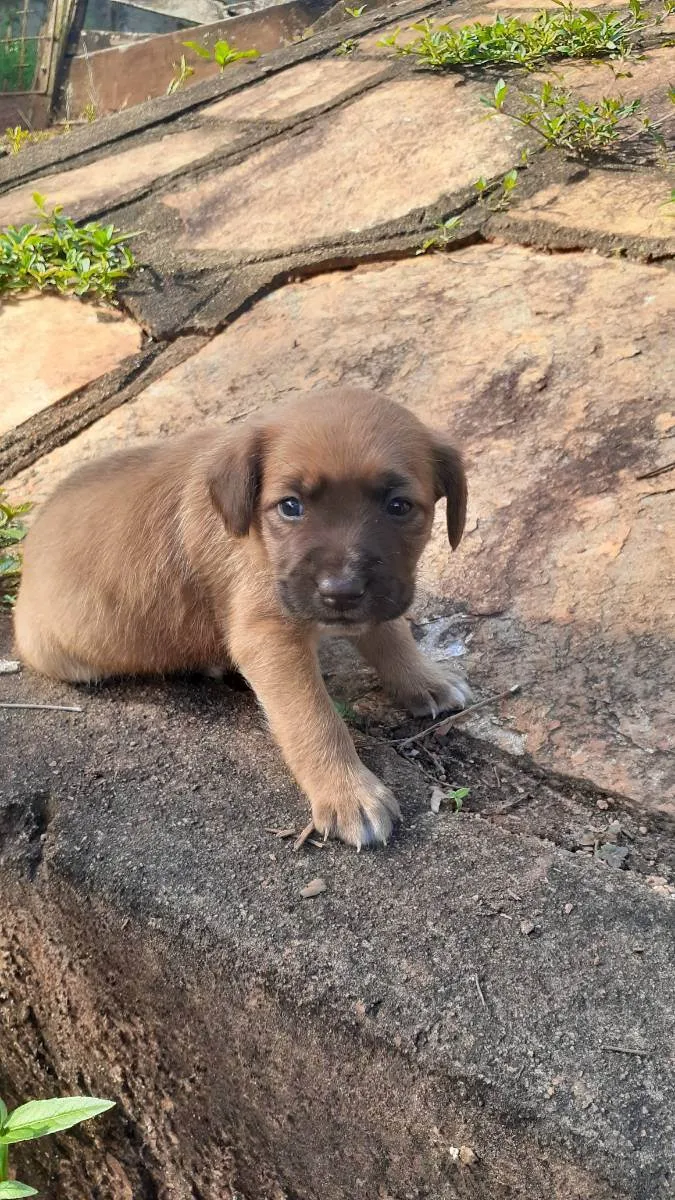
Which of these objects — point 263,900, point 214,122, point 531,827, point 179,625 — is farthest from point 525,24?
point 263,900

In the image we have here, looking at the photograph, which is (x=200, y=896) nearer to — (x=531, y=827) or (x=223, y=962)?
(x=223, y=962)

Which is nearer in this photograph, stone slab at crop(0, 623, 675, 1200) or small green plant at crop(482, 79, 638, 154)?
stone slab at crop(0, 623, 675, 1200)

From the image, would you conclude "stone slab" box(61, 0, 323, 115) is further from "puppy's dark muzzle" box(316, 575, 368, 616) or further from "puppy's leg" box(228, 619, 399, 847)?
"puppy's dark muzzle" box(316, 575, 368, 616)

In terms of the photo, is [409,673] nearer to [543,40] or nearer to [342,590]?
[342,590]

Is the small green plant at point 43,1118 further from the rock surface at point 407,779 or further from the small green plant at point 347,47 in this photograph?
the small green plant at point 347,47

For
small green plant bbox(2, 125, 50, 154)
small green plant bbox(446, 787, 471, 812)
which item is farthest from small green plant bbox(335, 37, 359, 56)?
small green plant bbox(446, 787, 471, 812)

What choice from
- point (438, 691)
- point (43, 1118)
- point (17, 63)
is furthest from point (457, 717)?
point (17, 63)
